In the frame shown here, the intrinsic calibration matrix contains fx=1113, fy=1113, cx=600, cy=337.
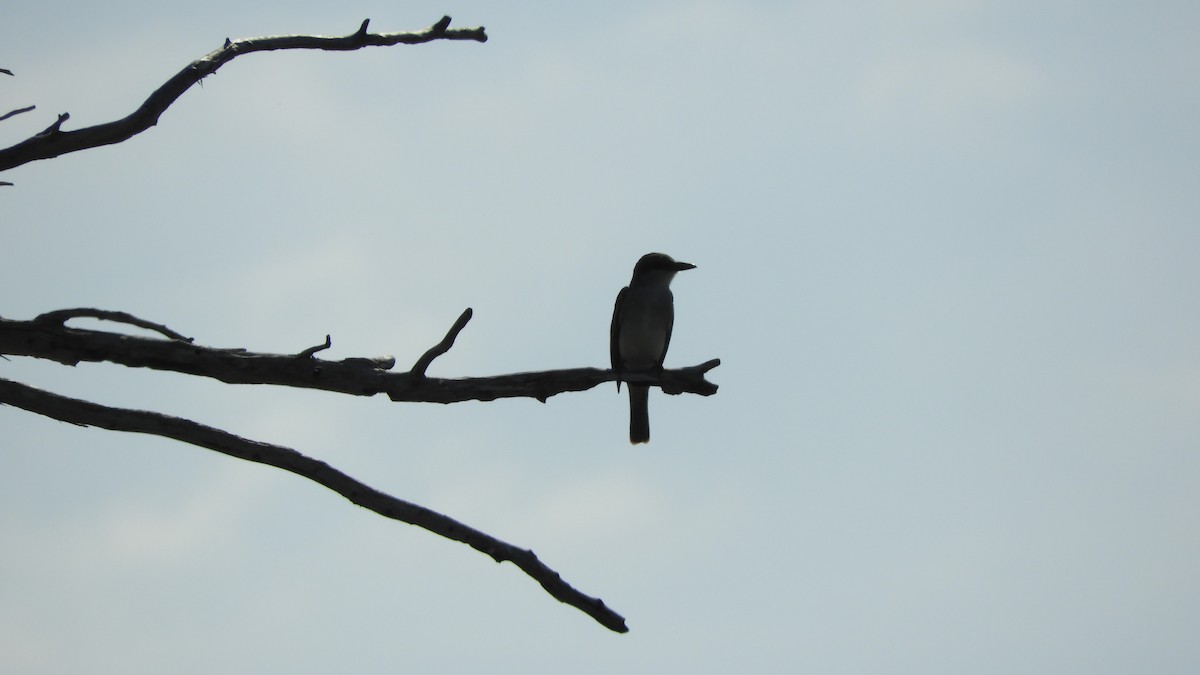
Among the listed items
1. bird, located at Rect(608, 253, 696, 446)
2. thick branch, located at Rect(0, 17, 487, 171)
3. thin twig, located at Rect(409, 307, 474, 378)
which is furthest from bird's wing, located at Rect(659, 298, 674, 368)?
thin twig, located at Rect(409, 307, 474, 378)

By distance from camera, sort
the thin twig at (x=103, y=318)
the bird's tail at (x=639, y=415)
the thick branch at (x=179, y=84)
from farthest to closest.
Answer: the bird's tail at (x=639, y=415) < the thick branch at (x=179, y=84) < the thin twig at (x=103, y=318)

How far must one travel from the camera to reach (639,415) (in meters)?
10.2

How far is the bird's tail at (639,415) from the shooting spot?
1012cm

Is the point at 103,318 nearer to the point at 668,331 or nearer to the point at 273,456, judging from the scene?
the point at 273,456

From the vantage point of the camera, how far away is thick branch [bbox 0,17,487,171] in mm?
5375

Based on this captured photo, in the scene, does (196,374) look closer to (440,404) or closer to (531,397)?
(440,404)

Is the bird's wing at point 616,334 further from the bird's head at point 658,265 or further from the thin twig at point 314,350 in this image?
the thin twig at point 314,350

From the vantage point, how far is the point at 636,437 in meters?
10.2

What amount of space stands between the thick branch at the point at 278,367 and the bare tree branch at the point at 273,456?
12.1 inches

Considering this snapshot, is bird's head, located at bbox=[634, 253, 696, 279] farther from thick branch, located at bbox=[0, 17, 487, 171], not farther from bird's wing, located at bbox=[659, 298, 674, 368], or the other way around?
thick branch, located at bbox=[0, 17, 487, 171]

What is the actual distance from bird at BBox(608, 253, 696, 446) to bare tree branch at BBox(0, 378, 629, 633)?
511cm

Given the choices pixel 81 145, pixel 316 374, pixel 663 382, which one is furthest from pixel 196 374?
pixel 663 382

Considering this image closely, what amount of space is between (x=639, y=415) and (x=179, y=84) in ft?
18.2

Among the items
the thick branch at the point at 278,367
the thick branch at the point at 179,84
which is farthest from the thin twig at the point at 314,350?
the thick branch at the point at 179,84
